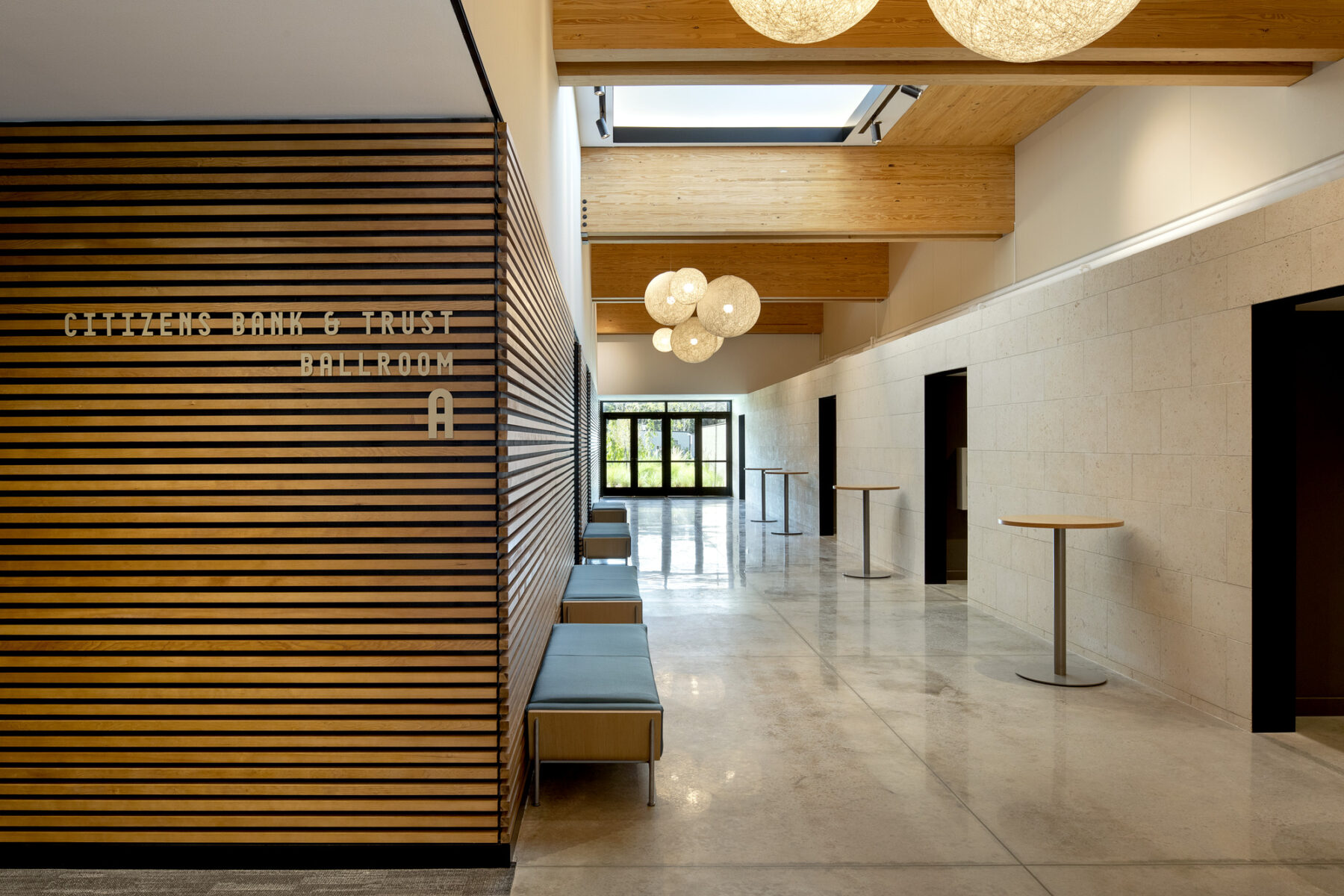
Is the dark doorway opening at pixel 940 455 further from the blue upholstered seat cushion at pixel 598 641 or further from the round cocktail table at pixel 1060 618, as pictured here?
the blue upholstered seat cushion at pixel 598 641

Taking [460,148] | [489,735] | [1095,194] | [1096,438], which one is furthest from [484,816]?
[1095,194]

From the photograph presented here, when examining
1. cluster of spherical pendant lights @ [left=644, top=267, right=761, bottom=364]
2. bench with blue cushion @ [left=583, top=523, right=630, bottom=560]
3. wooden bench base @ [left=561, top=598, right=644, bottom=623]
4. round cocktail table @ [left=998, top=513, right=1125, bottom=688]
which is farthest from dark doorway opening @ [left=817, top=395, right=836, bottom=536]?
wooden bench base @ [left=561, top=598, right=644, bottom=623]

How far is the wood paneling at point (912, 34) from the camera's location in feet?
16.4

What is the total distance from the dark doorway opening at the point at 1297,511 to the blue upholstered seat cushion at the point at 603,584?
3.50 m

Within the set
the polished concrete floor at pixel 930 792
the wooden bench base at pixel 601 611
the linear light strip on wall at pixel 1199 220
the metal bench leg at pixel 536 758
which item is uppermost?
the linear light strip on wall at pixel 1199 220

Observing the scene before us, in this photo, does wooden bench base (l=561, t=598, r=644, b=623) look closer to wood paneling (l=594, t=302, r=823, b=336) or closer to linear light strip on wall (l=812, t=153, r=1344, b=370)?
linear light strip on wall (l=812, t=153, r=1344, b=370)

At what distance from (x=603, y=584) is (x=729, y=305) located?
407cm

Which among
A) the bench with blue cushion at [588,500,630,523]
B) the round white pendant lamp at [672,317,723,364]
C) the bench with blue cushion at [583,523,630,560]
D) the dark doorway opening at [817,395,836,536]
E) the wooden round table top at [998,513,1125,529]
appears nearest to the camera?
the wooden round table top at [998,513,1125,529]

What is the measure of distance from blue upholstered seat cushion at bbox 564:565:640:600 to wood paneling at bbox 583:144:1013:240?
4.09 metres

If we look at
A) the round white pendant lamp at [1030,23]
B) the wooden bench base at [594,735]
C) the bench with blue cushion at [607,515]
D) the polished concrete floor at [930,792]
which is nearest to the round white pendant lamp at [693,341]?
the bench with blue cushion at [607,515]

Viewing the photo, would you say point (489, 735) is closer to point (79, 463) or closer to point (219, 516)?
point (219, 516)

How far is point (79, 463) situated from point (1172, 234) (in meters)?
7.35

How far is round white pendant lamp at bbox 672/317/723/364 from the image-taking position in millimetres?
12445

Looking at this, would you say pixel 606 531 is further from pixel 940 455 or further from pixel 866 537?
pixel 940 455
